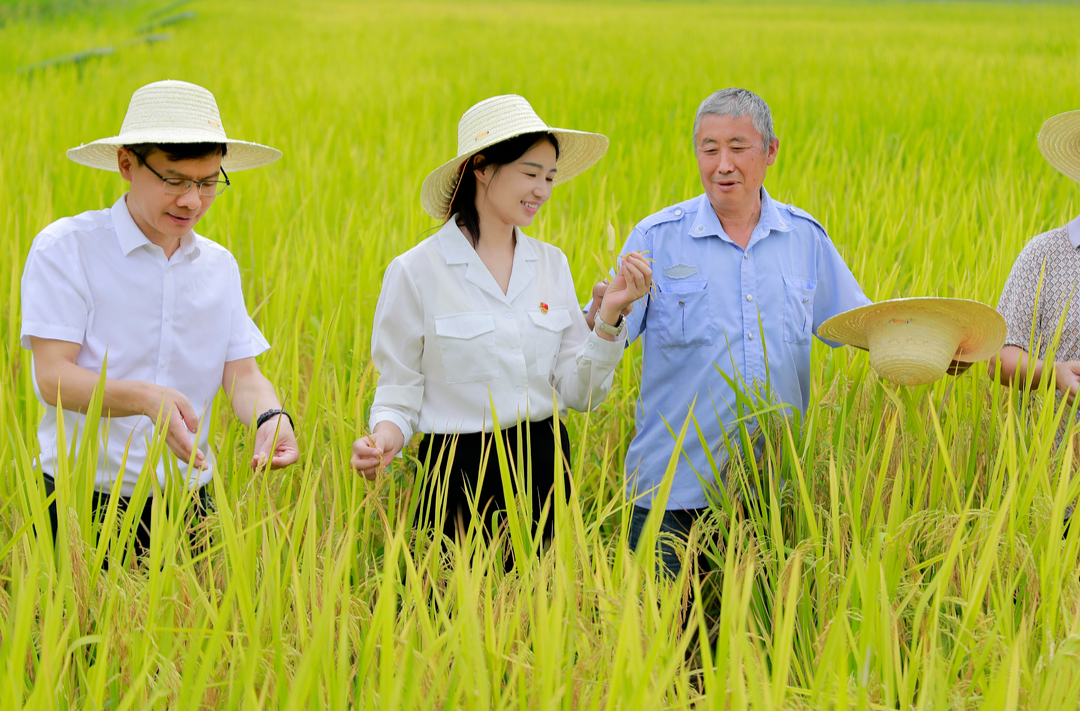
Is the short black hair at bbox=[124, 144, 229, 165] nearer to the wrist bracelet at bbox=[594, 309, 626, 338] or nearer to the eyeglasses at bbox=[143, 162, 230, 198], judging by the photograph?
the eyeglasses at bbox=[143, 162, 230, 198]

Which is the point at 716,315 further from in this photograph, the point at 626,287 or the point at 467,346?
the point at 467,346

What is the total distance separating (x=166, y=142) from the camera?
1.33m

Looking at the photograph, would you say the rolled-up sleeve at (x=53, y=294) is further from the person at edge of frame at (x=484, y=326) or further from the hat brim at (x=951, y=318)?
the hat brim at (x=951, y=318)

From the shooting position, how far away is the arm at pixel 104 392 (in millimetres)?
1261

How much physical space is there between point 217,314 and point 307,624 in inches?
25.3

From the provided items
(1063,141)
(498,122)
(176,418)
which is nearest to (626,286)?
(498,122)

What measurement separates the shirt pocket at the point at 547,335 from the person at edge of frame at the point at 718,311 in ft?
0.27

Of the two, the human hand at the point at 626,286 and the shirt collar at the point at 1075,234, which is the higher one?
the shirt collar at the point at 1075,234

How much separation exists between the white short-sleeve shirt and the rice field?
0.42ft

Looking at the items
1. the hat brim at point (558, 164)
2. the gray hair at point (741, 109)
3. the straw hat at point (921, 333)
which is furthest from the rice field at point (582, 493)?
the gray hair at point (741, 109)

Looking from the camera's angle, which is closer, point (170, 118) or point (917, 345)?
point (917, 345)

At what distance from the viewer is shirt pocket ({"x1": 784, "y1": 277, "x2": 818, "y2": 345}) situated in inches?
63.4

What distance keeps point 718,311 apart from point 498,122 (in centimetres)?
55

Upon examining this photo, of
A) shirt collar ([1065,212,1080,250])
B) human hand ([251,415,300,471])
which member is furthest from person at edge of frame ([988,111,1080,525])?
human hand ([251,415,300,471])
